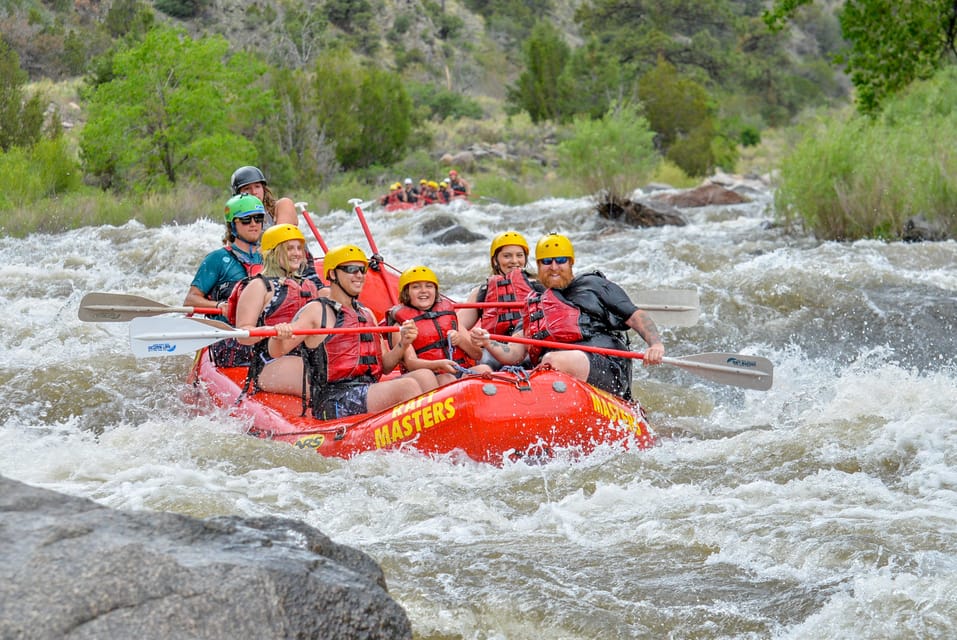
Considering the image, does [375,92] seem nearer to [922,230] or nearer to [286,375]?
[922,230]

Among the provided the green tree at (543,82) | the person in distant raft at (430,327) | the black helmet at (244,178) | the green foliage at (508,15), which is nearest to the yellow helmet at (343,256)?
the person in distant raft at (430,327)

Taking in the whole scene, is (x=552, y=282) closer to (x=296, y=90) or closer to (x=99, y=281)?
(x=99, y=281)

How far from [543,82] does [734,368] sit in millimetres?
36083

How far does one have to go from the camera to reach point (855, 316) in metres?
9.20

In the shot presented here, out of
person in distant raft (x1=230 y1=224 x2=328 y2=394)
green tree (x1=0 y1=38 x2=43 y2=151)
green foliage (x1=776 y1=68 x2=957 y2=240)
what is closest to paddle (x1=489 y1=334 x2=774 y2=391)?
person in distant raft (x1=230 y1=224 x2=328 y2=394)

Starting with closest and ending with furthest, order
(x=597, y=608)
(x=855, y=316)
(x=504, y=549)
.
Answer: (x=597, y=608)
(x=504, y=549)
(x=855, y=316)

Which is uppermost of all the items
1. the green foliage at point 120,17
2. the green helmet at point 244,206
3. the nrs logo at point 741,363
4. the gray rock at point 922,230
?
the green foliage at point 120,17

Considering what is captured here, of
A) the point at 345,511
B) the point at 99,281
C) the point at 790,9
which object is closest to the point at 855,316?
the point at 345,511

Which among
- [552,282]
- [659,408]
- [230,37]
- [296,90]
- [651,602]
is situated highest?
[230,37]

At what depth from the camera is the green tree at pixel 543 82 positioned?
4072 cm

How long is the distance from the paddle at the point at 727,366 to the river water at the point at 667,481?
12.4 inches

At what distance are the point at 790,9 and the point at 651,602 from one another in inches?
629

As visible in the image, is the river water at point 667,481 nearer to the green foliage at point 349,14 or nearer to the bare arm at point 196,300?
the bare arm at point 196,300

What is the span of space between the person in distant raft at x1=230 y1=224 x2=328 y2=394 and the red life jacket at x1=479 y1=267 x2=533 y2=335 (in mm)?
1409
